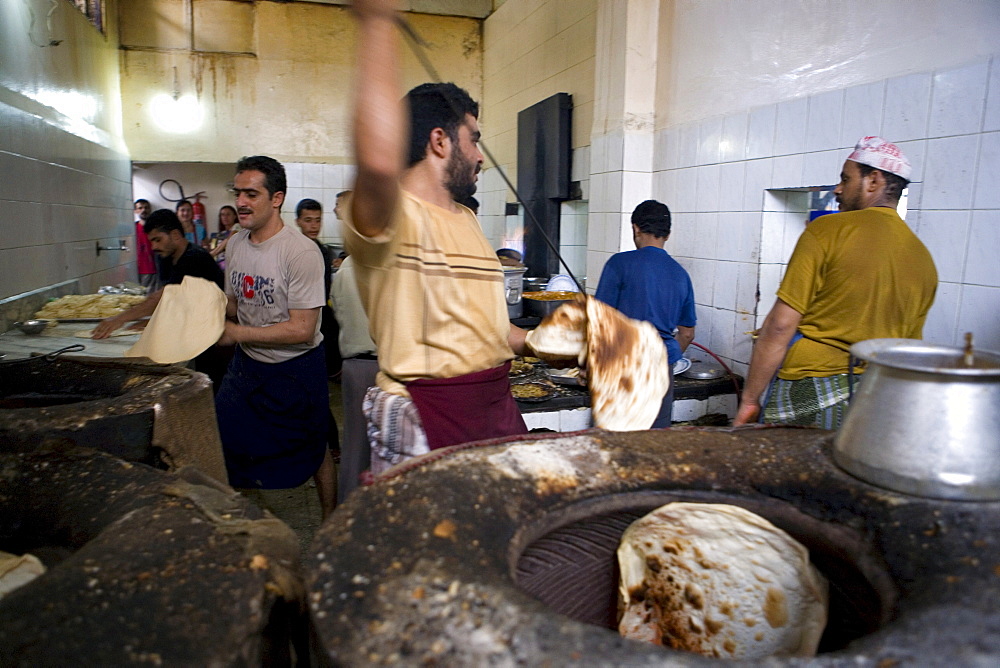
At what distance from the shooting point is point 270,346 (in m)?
3.06


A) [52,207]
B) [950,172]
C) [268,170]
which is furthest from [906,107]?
→ [52,207]

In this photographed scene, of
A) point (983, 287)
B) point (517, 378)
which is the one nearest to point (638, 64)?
point (517, 378)

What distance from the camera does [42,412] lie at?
1.84 metres

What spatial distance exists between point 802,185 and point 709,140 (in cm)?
87

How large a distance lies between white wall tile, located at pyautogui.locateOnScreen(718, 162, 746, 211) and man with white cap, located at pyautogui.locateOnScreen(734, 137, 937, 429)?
138 centimetres

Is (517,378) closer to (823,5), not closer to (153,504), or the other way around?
(823,5)

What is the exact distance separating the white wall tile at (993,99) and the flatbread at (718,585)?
215 cm

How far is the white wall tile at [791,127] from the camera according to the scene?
11.5 ft

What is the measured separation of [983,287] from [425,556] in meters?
2.60

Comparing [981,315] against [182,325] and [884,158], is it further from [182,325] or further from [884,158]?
[182,325]

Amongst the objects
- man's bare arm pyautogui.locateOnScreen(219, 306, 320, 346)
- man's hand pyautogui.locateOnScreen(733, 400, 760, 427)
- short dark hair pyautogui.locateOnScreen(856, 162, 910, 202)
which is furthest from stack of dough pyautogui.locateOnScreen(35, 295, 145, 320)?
short dark hair pyautogui.locateOnScreen(856, 162, 910, 202)

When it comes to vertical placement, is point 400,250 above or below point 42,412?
above

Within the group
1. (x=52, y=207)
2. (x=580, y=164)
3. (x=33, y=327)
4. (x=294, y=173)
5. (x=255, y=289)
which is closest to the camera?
(x=255, y=289)

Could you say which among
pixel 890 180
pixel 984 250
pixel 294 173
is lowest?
pixel 984 250
